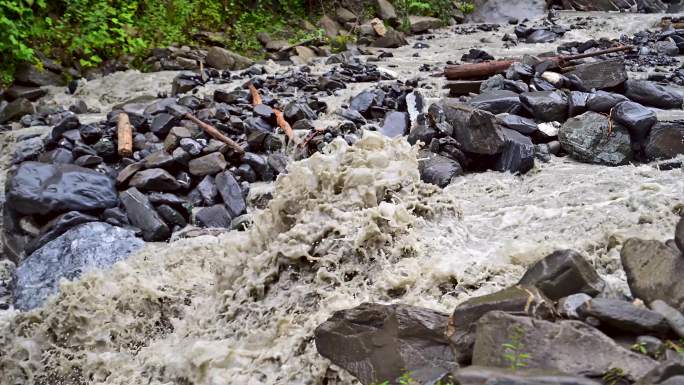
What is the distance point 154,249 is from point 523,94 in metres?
4.08

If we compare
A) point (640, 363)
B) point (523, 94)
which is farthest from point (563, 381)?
point (523, 94)

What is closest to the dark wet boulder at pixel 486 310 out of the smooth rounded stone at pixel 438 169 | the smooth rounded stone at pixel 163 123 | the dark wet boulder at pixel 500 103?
the smooth rounded stone at pixel 438 169

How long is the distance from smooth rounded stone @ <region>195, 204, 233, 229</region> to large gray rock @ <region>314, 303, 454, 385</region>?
310 centimetres

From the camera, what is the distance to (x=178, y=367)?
385cm

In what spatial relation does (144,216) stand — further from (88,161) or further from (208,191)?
(88,161)

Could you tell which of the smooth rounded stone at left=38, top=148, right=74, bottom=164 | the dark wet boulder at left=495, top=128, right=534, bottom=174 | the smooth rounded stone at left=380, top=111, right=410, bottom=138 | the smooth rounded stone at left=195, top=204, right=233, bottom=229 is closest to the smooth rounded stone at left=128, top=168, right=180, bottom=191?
the smooth rounded stone at left=195, top=204, right=233, bottom=229

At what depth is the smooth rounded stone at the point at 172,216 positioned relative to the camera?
239 inches

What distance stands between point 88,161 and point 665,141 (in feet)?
18.5

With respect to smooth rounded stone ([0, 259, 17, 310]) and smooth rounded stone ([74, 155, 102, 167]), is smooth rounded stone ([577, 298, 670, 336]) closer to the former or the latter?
smooth rounded stone ([0, 259, 17, 310])

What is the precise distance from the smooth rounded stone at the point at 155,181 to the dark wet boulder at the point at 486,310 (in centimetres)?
435

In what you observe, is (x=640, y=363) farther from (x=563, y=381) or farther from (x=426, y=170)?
(x=426, y=170)

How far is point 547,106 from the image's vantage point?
6.27 m

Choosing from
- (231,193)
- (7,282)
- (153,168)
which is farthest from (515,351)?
(153,168)

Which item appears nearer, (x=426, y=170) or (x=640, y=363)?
(x=640, y=363)
